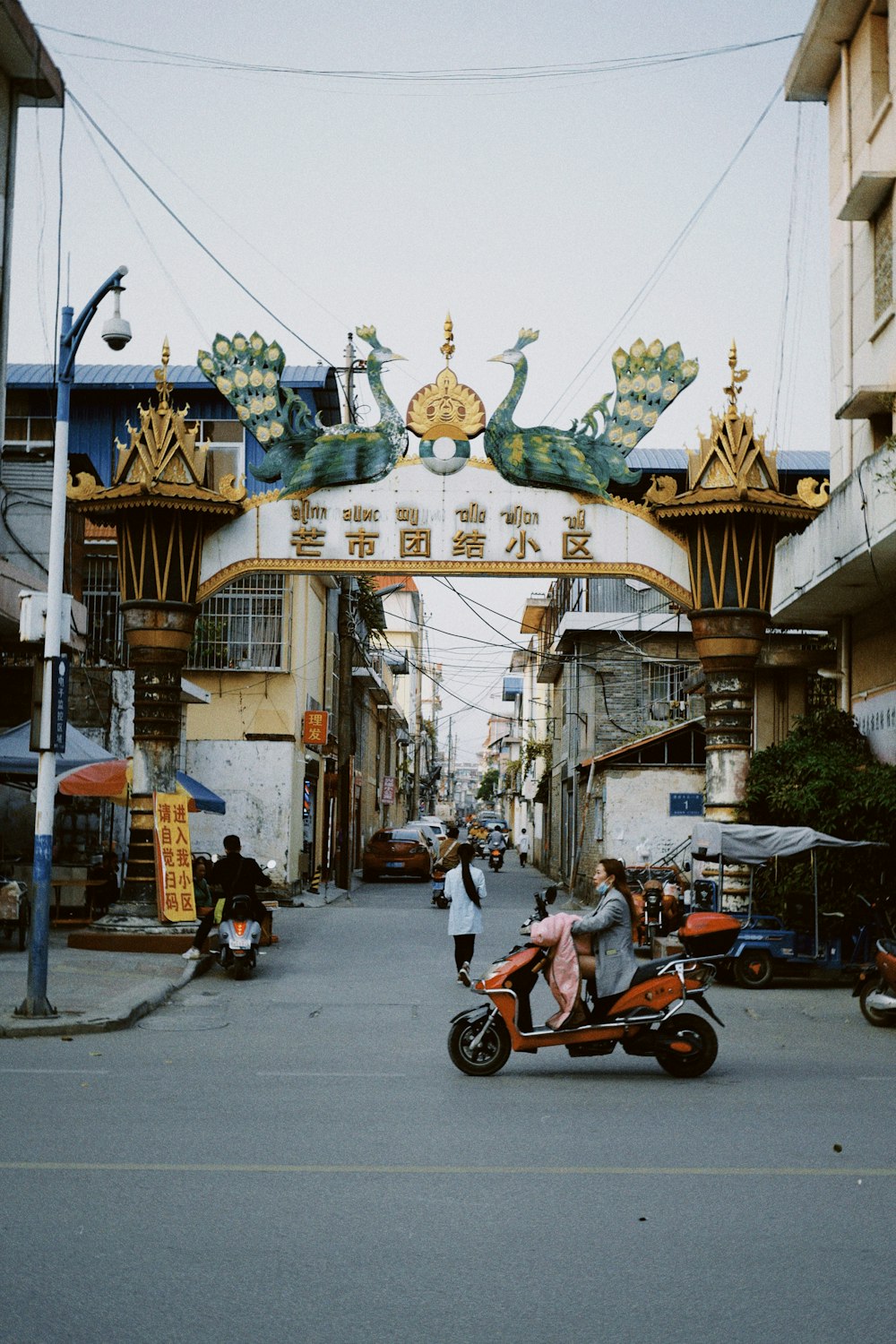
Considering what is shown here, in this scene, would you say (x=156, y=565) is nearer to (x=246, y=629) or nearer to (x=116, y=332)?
(x=116, y=332)

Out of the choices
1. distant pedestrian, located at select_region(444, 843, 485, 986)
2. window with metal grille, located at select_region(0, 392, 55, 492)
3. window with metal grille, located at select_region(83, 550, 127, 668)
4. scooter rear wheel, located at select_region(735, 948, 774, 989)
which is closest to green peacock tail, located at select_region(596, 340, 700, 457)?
distant pedestrian, located at select_region(444, 843, 485, 986)

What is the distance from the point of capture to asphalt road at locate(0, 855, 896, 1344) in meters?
4.98

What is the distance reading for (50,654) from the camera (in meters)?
12.9

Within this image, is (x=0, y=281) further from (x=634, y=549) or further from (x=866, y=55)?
(x=866, y=55)

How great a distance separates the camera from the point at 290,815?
32.8 m

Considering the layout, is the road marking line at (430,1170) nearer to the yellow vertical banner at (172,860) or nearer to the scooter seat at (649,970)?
the scooter seat at (649,970)

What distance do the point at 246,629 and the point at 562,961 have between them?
2425 centimetres

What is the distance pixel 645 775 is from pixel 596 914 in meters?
23.1

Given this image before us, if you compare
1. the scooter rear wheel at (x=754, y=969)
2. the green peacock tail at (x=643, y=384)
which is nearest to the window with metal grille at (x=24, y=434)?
the green peacock tail at (x=643, y=384)

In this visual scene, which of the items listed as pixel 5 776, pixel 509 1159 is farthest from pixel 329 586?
pixel 509 1159

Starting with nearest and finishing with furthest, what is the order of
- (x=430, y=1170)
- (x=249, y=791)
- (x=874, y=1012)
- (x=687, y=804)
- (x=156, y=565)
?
(x=430, y=1170) < (x=874, y=1012) < (x=156, y=565) < (x=687, y=804) < (x=249, y=791)

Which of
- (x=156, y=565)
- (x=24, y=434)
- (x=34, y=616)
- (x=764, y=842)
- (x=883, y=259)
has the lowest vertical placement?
(x=764, y=842)

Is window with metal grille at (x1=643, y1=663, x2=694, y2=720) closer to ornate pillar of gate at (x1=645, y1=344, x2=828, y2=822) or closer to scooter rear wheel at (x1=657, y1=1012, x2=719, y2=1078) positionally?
ornate pillar of gate at (x1=645, y1=344, x2=828, y2=822)

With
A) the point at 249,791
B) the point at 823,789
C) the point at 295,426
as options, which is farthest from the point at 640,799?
the point at 295,426
